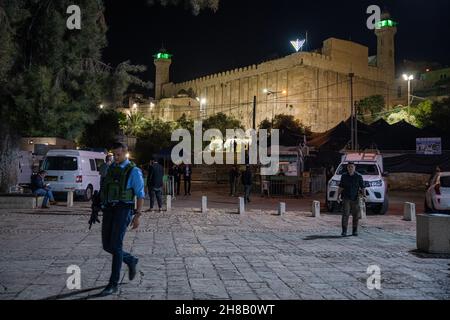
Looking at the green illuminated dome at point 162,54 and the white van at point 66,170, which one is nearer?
the white van at point 66,170

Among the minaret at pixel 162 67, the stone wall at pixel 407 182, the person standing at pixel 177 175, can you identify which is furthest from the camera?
the minaret at pixel 162 67

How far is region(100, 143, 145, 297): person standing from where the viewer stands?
523cm

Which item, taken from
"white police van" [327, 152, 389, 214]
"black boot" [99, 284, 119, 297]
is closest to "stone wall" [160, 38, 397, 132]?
"white police van" [327, 152, 389, 214]

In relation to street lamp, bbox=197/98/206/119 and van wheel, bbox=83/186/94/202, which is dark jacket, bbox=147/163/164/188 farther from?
street lamp, bbox=197/98/206/119

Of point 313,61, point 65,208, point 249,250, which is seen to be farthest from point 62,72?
point 313,61

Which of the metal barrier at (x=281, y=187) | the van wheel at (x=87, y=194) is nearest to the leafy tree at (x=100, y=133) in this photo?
the metal barrier at (x=281, y=187)

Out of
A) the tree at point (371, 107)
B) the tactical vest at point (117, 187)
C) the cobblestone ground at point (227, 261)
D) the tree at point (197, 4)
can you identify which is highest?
the tree at point (371, 107)

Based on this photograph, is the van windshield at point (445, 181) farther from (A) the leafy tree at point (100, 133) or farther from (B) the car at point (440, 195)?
(A) the leafy tree at point (100, 133)

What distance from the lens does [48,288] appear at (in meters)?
5.32

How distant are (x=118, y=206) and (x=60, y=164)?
13.3 metres

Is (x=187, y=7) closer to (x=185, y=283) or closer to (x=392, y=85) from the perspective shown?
(x=185, y=283)

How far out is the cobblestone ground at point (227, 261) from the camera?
17.4 feet

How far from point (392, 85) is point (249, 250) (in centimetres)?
7943

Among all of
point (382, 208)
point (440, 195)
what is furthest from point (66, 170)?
point (440, 195)
